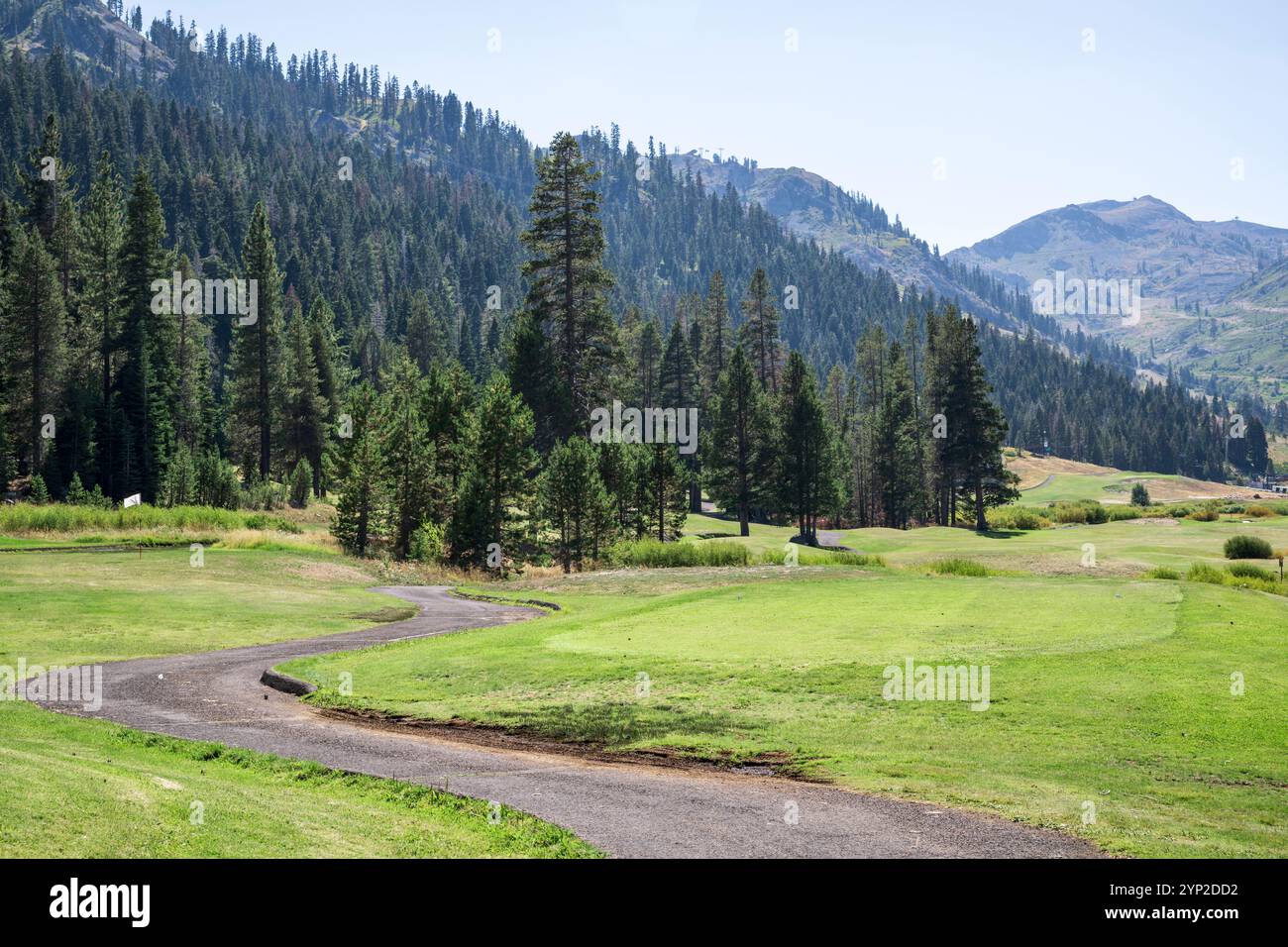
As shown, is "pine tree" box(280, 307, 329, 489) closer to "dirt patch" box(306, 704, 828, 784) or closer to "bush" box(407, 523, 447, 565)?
"bush" box(407, 523, 447, 565)

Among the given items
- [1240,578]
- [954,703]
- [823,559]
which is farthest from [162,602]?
[1240,578]

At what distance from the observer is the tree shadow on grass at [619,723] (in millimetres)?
16516

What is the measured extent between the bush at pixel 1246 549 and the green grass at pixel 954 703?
916 inches

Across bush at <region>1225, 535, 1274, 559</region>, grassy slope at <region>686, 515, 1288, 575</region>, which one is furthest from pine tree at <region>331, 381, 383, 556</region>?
bush at <region>1225, 535, 1274, 559</region>

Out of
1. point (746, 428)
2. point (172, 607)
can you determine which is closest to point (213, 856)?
point (172, 607)

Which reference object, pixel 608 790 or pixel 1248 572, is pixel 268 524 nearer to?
pixel 1248 572

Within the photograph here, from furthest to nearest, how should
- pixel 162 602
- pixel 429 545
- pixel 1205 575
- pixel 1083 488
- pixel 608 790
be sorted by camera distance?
pixel 1083 488 → pixel 429 545 → pixel 1205 575 → pixel 162 602 → pixel 608 790

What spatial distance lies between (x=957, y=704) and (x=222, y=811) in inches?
455

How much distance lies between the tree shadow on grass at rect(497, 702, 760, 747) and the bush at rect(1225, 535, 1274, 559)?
1604 inches

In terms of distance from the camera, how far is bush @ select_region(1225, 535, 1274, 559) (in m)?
47.4

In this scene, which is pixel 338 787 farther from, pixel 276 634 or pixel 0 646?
pixel 276 634

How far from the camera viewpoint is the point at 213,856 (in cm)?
877

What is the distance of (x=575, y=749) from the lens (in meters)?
16.2

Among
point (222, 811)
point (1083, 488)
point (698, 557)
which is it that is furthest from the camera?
point (1083, 488)
